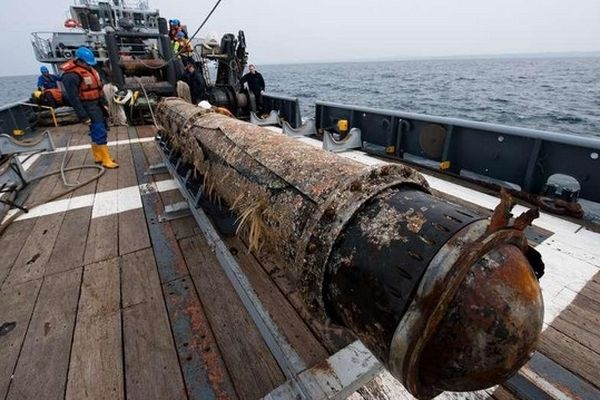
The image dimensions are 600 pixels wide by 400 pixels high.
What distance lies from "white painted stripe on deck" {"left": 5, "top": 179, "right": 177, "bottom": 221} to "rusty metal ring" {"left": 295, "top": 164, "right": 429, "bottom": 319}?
3567 millimetres

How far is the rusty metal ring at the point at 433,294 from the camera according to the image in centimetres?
90

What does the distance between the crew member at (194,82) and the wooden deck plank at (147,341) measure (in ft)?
26.2

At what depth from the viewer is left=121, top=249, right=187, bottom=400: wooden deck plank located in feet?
5.98

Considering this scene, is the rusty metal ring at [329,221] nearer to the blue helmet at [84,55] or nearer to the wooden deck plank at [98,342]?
the wooden deck plank at [98,342]

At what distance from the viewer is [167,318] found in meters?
2.31

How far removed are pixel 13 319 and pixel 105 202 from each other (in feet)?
7.26

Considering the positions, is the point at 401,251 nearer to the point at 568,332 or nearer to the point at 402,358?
the point at 402,358

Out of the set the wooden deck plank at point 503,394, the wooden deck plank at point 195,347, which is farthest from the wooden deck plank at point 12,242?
the wooden deck plank at point 503,394

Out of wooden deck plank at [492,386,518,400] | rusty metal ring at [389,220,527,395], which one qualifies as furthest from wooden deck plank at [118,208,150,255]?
wooden deck plank at [492,386,518,400]

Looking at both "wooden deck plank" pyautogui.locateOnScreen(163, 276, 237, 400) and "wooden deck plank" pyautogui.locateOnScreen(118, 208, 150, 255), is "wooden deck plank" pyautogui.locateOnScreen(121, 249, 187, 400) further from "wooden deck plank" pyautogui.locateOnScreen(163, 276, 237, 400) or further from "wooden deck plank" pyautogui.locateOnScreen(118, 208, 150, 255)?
"wooden deck plank" pyautogui.locateOnScreen(118, 208, 150, 255)

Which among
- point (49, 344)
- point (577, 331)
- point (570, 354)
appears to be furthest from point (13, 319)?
point (577, 331)

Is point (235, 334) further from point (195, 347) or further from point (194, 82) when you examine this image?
point (194, 82)

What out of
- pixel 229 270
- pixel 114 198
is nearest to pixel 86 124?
pixel 114 198

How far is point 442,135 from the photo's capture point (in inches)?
199
